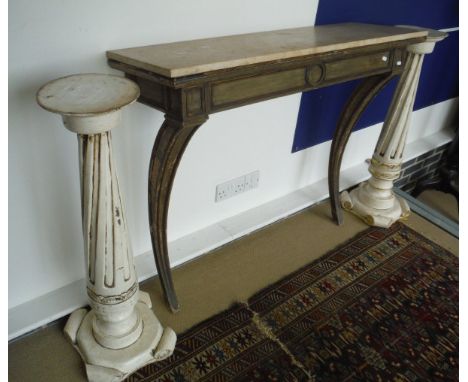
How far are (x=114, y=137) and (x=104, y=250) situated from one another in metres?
0.45

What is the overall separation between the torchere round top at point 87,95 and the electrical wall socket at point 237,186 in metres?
0.89

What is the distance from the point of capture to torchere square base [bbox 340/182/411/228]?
7.31 feet

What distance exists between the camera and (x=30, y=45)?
1.15 metres

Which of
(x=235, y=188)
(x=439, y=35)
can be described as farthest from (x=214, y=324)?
(x=439, y=35)

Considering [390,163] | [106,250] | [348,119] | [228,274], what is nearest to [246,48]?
[106,250]

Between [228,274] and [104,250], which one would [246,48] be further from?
[228,274]

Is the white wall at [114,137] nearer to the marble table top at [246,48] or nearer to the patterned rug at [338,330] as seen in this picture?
the marble table top at [246,48]

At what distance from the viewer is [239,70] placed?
120 centimetres

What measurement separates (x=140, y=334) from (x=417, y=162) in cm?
247

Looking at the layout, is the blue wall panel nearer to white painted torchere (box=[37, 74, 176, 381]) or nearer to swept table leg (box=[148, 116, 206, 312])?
swept table leg (box=[148, 116, 206, 312])

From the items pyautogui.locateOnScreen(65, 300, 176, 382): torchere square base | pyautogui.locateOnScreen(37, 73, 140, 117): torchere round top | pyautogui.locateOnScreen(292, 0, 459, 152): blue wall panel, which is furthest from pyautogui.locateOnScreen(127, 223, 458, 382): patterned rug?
pyautogui.locateOnScreen(37, 73, 140, 117): torchere round top

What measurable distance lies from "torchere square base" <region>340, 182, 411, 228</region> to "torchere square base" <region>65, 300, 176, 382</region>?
1301 millimetres

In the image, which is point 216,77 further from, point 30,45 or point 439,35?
point 439,35

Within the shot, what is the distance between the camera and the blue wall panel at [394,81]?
78.1 inches
